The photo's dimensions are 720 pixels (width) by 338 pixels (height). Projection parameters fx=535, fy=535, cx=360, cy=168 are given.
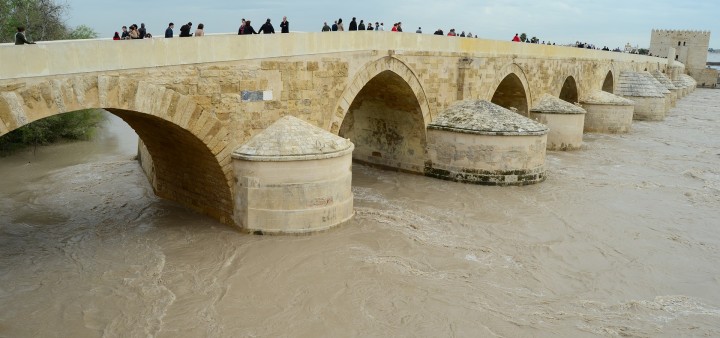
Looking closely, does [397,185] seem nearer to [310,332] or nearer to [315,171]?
[315,171]

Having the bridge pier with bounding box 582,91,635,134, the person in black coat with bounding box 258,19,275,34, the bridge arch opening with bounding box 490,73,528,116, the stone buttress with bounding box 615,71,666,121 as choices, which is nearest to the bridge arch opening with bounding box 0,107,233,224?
the person in black coat with bounding box 258,19,275,34

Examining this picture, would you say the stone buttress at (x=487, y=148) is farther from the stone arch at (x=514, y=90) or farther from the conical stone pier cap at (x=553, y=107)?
the conical stone pier cap at (x=553, y=107)

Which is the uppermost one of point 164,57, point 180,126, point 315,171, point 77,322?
point 164,57

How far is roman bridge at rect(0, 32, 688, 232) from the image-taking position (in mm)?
6020

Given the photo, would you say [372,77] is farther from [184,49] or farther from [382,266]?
[382,266]

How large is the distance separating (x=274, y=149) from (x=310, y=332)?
3151mm

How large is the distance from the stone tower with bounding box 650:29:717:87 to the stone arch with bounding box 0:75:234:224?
49.4 m

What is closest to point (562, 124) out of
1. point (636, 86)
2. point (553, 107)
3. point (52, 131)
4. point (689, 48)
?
point (553, 107)

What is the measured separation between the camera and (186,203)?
9.88 m

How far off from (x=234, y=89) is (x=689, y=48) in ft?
180

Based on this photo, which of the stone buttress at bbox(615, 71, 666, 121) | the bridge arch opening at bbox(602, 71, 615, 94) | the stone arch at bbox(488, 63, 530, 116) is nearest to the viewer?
the stone arch at bbox(488, 63, 530, 116)

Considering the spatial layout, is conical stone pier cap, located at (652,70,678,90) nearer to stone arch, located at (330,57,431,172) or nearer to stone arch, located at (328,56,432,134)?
stone arch, located at (330,57,431,172)

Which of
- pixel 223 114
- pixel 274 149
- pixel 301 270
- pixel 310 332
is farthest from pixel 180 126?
pixel 310 332

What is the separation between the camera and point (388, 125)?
1364 cm
